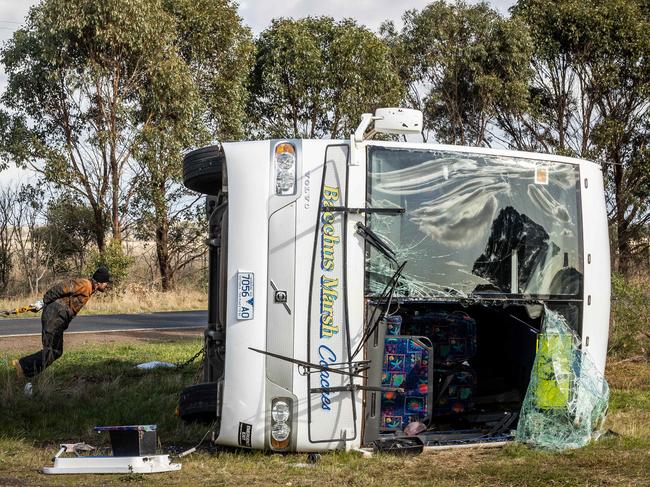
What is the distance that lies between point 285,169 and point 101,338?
37.2ft

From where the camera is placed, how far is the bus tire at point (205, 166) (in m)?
7.71

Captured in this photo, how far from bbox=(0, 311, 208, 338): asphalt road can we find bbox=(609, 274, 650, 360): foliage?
397 inches

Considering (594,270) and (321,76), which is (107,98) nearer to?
(321,76)

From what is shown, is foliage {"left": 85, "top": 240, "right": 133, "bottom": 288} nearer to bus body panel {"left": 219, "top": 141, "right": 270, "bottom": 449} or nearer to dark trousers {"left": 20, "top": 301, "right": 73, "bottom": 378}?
dark trousers {"left": 20, "top": 301, "right": 73, "bottom": 378}

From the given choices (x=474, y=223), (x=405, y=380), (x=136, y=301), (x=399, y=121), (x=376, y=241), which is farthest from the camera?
(x=136, y=301)

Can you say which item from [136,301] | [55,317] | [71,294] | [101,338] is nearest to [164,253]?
[136,301]

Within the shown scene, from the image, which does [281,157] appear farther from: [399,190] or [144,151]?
[144,151]

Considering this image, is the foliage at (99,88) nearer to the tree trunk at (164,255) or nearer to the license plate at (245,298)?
the tree trunk at (164,255)

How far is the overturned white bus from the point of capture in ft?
22.7

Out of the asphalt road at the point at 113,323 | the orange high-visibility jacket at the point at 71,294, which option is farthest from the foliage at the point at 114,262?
the orange high-visibility jacket at the point at 71,294

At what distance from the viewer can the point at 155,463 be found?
6.84 m

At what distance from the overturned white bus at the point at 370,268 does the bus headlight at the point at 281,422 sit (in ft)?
0.03

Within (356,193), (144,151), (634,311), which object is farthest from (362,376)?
(144,151)

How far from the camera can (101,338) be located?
17.5 meters
